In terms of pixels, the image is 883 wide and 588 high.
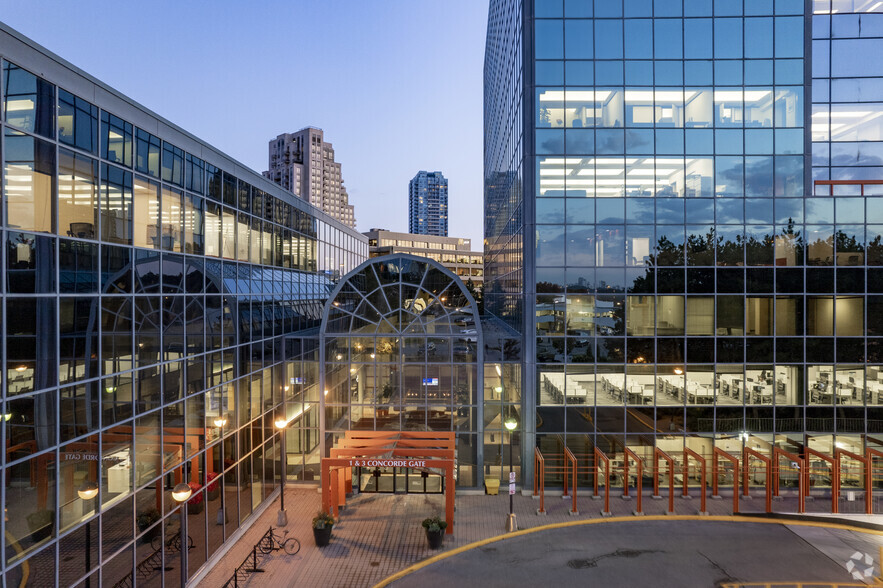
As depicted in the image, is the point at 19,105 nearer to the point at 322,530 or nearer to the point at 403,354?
the point at 322,530

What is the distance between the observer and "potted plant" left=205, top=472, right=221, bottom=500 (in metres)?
15.8

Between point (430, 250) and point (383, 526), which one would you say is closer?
point (383, 526)

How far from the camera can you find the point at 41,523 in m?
9.39

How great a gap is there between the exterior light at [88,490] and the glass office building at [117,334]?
88 millimetres

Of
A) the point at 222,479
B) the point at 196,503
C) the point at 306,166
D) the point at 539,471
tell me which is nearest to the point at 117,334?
the point at 196,503

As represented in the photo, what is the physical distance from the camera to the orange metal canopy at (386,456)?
60.7ft

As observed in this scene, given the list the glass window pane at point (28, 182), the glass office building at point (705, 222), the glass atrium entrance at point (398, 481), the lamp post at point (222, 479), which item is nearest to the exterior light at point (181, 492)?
the lamp post at point (222, 479)

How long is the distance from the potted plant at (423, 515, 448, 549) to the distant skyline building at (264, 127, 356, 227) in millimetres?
171083

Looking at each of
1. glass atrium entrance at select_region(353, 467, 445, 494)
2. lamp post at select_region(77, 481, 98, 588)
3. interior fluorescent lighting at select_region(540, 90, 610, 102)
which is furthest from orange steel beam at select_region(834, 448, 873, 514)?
lamp post at select_region(77, 481, 98, 588)

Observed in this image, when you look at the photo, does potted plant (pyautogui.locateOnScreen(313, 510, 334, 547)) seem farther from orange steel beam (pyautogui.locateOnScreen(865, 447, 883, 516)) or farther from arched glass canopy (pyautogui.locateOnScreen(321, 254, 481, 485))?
orange steel beam (pyautogui.locateOnScreen(865, 447, 883, 516))

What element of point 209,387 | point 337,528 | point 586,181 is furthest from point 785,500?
point 209,387

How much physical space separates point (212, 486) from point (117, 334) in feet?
23.5

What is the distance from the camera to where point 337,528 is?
61.0ft

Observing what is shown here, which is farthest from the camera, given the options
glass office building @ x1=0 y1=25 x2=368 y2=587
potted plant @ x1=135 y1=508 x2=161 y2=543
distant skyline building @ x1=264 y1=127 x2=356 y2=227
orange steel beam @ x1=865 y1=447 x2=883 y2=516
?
distant skyline building @ x1=264 y1=127 x2=356 y2=227
